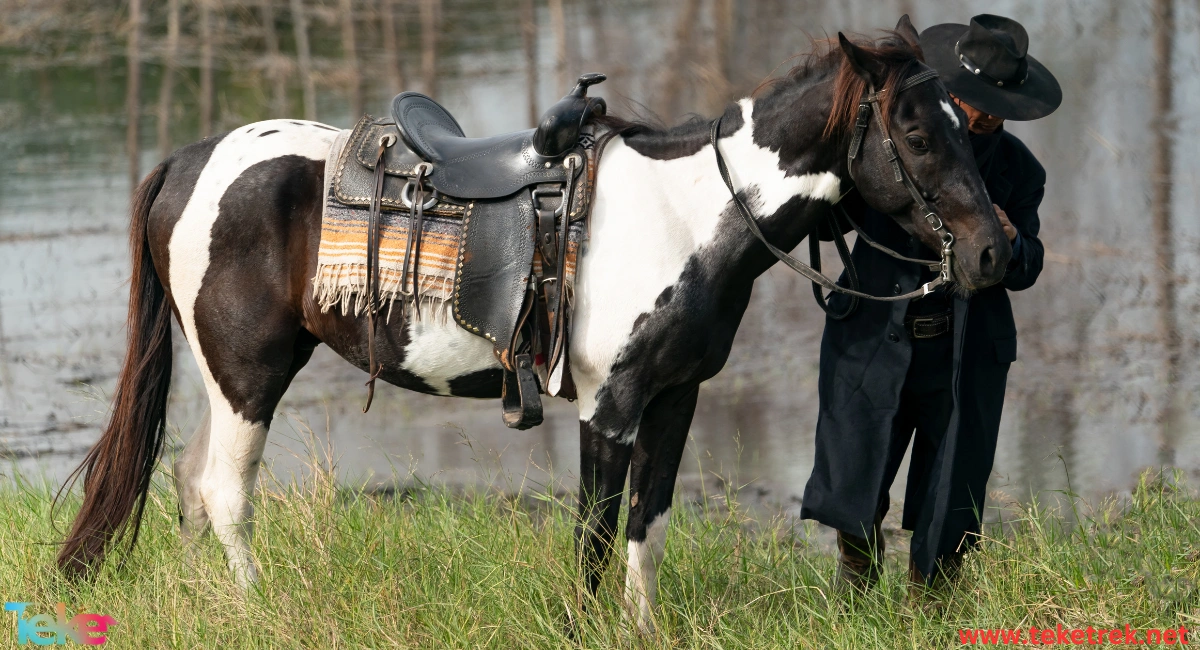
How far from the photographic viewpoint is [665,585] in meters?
3.49

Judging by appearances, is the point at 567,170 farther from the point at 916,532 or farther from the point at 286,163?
the point at 916,532

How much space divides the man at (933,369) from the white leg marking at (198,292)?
5.87 feet

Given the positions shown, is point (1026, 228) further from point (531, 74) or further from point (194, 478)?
point (531, 74)

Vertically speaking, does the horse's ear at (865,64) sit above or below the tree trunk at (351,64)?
below

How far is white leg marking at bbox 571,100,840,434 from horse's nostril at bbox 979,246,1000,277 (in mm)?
435

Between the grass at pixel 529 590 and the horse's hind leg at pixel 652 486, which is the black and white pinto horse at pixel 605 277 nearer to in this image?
the horse's hind leg at pixel 652 486

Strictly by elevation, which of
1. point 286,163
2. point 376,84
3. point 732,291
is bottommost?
point 732,291

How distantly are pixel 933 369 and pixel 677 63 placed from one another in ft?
32.8

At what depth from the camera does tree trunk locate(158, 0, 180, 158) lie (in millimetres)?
14009

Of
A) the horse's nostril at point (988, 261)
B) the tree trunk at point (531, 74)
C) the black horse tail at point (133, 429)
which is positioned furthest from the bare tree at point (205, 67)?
the horse's nostril at point (988, 261)

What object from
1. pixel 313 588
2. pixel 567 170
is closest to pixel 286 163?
pixel 567 170

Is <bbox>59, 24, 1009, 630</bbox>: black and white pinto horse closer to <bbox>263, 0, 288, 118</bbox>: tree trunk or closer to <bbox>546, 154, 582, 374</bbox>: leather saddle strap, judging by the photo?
<bbox>546, 154, 582, 374</bbox>: leather saddle strap

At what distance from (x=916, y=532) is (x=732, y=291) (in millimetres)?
1024

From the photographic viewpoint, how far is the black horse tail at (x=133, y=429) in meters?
3.53
